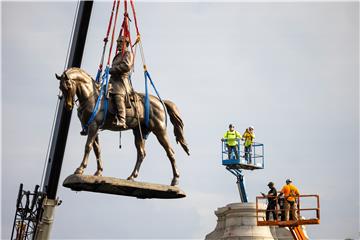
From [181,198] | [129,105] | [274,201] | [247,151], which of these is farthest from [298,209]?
[247,151]

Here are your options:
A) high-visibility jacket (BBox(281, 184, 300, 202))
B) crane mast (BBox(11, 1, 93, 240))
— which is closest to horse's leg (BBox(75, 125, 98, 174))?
crane mast (BBox(11, 1, 93, 240))

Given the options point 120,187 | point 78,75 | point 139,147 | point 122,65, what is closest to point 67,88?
point 78,75

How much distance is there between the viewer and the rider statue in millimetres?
19062

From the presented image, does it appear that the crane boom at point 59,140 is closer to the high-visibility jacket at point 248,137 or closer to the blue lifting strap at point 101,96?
the blue lifting strap at point 101,96

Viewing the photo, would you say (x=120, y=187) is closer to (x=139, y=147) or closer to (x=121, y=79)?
(x=139, y=147)

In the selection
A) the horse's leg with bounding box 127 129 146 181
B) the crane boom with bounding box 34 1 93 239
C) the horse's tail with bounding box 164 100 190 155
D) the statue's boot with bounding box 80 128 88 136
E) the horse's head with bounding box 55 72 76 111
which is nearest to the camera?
the horse's head with bounding box 55 72 76 111

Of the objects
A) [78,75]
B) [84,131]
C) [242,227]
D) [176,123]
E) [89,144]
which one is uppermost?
[78,75]

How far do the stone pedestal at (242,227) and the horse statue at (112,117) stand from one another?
18047 mm

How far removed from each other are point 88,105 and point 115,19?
308 cm

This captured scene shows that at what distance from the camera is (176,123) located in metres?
20.8

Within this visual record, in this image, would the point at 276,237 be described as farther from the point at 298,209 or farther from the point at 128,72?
the point at 128,72

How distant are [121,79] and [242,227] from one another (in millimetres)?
20260

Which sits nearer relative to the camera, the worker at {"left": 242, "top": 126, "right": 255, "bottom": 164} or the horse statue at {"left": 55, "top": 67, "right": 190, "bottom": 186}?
the horse statue at {"left": 55, "top": 67, "right": 190, "bottom": 186}

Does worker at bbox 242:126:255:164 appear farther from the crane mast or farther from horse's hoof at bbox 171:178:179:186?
horse's hoof at bbox 171:178:179:186
